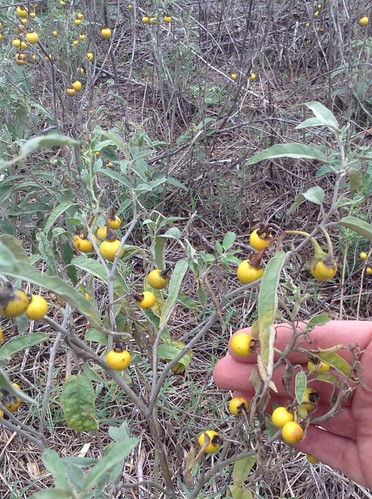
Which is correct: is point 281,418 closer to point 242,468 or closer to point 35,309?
point 242,468

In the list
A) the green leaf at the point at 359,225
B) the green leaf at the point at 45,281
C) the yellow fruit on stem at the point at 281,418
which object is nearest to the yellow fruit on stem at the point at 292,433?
the yellow fruit on stem at the point at 281,418

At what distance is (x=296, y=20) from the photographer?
17.8 ft

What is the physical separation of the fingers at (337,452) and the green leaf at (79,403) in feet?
2.99

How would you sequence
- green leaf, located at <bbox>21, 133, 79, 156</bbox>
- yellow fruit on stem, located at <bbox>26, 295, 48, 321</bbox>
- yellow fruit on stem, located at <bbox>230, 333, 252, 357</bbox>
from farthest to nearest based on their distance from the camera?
yellow fruit on stem, located at <bbox>230, 333, 252, 357</bbox>
yellow fruit on stem, located at <bbox>26, 295, 48, 321</bbox>
green leaf, located at <bbox>21, 133, 79, 156</bbox>

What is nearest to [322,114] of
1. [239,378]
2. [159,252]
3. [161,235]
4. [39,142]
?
[161,235]

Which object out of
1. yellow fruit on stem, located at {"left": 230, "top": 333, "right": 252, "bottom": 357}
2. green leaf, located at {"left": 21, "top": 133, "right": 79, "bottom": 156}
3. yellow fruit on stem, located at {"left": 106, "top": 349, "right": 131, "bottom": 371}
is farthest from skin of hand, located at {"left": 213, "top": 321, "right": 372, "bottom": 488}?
green leaf, located at {"left": 21, "top": 133, "right": 79, "bottom": 156}

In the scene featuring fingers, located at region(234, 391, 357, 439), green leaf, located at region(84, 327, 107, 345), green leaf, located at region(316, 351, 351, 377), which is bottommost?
fingers, located at region(234, 391, 357, 439)

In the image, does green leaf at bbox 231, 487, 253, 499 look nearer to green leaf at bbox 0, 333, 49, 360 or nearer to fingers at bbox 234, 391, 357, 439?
fingers at bbox 234, 391, 357, 439

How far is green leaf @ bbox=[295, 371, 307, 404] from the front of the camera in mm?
1341

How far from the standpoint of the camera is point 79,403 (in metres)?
1.50

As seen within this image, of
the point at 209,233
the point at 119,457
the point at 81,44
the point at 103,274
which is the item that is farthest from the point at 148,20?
the point at 119,457

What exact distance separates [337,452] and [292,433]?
678 millimetres

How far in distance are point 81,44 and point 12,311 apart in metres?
4.08

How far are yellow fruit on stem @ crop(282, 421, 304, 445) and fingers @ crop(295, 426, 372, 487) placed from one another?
23.3 inches
